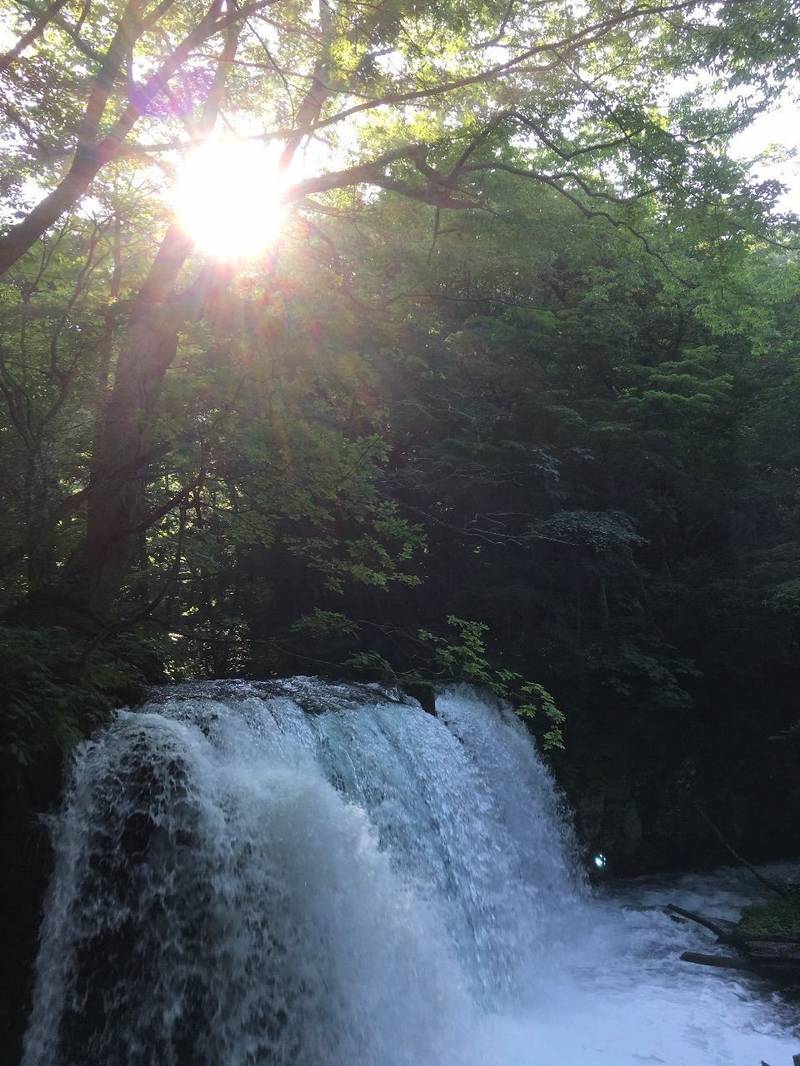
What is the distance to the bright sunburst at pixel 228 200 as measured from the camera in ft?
25.3

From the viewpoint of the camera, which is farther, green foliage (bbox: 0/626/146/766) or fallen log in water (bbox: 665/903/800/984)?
fallen log in water (bbox: 665/903/800/984)

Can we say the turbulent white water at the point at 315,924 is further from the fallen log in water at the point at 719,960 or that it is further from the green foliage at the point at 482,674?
the green foliage at the point at 482,674

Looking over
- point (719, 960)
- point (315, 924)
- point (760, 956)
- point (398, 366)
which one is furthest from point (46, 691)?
point (398, 366)

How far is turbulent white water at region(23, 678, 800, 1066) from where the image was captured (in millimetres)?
4488

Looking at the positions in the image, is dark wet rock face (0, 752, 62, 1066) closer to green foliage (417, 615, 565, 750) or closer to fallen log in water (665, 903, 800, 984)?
green foliage (417, 615, 565, 750)

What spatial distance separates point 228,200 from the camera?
7980 millimetres

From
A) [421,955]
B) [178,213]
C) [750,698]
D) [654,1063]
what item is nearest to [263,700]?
[421,955]

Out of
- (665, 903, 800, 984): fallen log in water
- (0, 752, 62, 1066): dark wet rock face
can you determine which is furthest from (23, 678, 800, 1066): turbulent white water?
(665, 903, 800, 984): fallen log in water

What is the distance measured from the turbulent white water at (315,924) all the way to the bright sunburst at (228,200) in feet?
15.2

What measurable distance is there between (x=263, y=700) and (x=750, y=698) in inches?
380

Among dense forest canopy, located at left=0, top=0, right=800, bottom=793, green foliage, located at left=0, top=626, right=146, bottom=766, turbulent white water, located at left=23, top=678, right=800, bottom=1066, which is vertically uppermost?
dense forest canopy, located at left=0, top=0, right=800, bottom=793

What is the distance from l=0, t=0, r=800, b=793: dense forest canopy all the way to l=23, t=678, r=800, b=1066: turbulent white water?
81 centimetres

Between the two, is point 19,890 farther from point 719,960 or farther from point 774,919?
point 774,919

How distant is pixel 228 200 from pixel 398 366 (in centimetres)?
478
